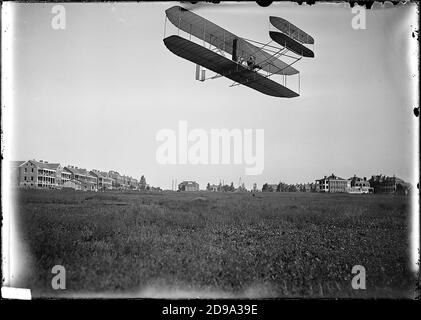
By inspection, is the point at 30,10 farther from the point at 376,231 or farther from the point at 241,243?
the point at 376,231

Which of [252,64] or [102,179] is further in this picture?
[252,64]

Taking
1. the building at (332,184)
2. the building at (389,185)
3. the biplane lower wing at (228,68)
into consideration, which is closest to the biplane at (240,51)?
the biplane lower wing at (228,68)

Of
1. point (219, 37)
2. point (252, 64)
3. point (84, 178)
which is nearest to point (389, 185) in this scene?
point (252, 64)

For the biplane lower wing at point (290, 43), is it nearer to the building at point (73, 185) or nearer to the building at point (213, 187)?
the building at point (213, 187)

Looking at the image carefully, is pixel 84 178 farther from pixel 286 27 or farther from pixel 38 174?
pixel 286 27

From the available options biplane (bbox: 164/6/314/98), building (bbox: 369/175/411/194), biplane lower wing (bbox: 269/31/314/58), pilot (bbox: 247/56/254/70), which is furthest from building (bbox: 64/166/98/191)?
building (bbox: 369/175/411/194)
